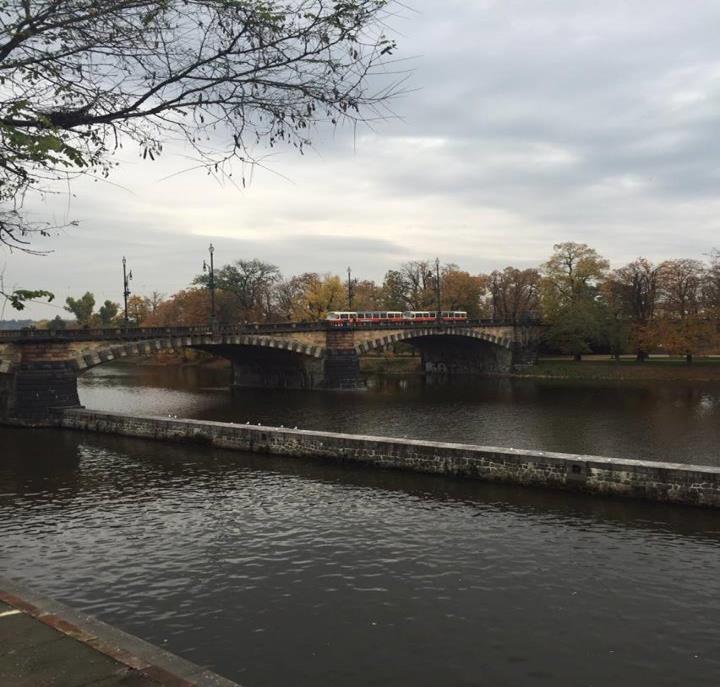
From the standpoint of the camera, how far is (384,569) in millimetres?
14805

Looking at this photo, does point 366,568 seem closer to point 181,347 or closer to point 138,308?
point 181,347

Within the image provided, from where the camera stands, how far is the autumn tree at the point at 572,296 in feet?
242

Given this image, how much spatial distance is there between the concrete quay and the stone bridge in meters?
35.2

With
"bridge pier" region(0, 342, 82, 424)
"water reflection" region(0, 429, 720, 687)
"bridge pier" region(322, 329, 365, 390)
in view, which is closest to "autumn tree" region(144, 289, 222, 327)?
"bridge pier" region(322, 329, 365, 390)

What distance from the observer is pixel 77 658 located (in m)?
7.70

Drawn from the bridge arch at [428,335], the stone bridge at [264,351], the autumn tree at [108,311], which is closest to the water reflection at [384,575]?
the stone bridge at [264,351]

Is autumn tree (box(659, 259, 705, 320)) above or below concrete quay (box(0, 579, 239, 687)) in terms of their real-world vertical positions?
above

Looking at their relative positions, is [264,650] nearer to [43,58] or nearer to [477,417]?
[43,58]

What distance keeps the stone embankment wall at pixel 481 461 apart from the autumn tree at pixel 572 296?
171 feet

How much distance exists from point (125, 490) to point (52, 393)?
21.5m

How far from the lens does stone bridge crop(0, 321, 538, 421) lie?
41.4 metres

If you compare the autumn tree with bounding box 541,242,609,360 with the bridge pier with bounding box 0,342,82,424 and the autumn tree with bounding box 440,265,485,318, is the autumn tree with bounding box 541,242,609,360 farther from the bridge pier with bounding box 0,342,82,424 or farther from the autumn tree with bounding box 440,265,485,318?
the bridge pier with bounding box 0,342,82,424

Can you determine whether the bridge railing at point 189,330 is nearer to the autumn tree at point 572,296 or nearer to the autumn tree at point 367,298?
the autumn tree at point 572,296

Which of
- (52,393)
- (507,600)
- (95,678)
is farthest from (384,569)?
(52,393)
